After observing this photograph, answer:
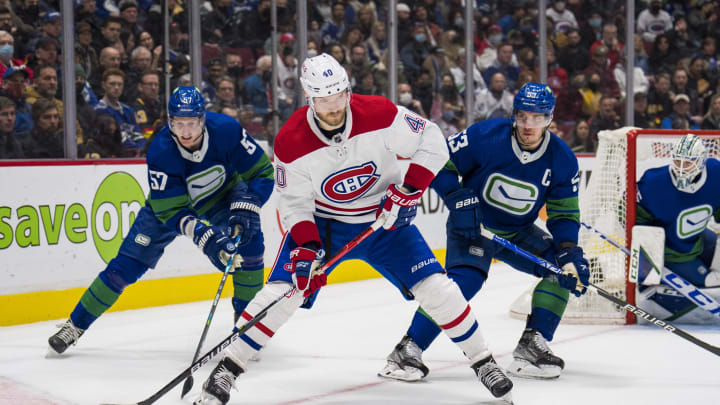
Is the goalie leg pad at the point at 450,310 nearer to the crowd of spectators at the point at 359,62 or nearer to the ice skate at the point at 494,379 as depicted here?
the ice skate at the point at 494,379

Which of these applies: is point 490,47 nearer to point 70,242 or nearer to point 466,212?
point 70,242

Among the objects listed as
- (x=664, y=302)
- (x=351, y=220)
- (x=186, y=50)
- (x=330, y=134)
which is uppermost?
(x=186, y=50)

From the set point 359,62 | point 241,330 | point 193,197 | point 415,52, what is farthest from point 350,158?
point 415,52

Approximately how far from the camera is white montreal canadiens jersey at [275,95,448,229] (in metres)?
2.42

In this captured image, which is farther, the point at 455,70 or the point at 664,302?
the point at 455,70

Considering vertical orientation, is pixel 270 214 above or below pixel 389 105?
below

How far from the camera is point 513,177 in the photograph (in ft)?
9.39

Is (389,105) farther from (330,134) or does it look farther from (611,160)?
(611,160)

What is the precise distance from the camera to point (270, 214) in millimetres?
4926

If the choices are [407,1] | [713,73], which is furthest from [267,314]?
[713,73]

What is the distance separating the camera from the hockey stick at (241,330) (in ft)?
7.39

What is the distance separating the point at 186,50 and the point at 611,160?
2.66m

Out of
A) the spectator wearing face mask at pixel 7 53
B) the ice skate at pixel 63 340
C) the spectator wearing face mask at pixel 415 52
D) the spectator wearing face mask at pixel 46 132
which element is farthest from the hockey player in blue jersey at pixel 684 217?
the spectator wearing face mask at pixel 7 53

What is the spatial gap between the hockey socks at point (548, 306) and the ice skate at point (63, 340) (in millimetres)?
1867
